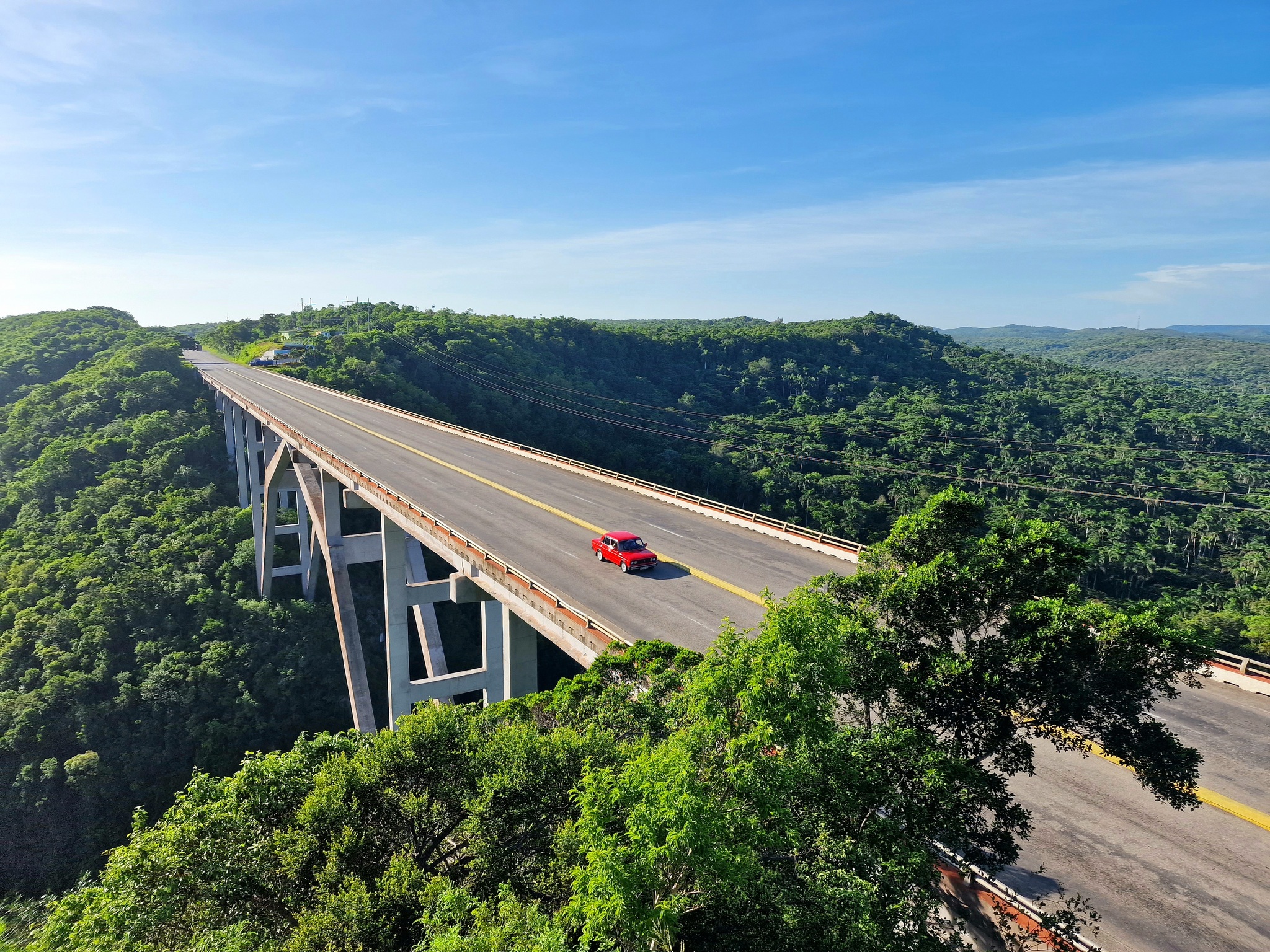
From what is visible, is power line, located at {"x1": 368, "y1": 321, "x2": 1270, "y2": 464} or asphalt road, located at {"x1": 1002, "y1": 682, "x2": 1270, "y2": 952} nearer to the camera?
asphalt road, located at {"x1": 1002, "y1": 682, "x2": 1270, "y2": 952}

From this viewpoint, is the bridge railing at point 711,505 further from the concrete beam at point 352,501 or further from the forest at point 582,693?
the concrete beam at point 352,501

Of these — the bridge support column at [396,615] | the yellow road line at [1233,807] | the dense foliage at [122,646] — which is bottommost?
the dense foliage at [122,646]

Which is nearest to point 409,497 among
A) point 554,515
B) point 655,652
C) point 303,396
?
point 554,515

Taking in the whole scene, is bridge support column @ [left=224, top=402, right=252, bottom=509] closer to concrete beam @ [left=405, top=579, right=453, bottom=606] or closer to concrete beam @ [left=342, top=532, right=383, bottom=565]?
concrete beam @ [left=342, top=532, right=383, bottom=565]

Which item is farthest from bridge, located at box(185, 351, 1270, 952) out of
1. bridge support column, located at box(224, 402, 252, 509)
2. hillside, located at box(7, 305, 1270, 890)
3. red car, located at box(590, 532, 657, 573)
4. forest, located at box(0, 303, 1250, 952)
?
bridge support column, located at box(224, 402, 252, 509)

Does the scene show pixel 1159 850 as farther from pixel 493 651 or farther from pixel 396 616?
pixel 396 616

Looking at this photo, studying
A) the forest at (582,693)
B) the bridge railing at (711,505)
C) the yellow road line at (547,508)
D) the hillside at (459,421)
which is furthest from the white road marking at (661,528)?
the hillside at (459,421)
